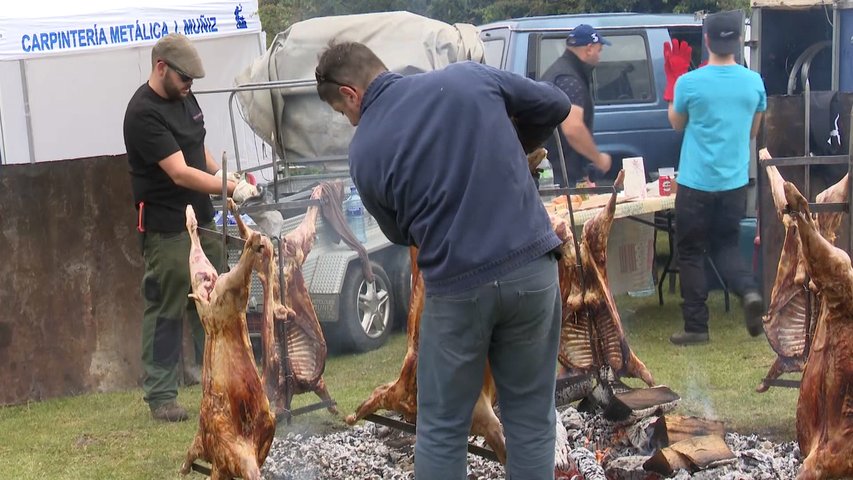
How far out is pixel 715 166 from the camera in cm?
715

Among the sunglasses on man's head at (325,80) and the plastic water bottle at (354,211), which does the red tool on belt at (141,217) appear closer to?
the plastic water bottle at (354,211)

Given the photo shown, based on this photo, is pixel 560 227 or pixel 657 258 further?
pixel 657 258

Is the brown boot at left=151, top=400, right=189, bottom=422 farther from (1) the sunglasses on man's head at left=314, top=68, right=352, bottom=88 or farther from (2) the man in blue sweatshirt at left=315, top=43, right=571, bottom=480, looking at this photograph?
(1) the sunglasses on man's head at left=314, top=68, right=352, bottom=88

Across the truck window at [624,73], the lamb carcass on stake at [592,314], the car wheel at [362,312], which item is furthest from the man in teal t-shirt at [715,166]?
the truck window at [624,73]

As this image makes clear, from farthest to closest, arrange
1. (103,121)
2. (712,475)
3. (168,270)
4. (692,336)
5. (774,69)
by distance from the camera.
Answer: (103,121) < (774,69) < (692,336) < (168,270) < (712,475)

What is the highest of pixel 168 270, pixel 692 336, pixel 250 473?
pixel 168 270

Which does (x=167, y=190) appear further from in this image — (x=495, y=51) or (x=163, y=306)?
(x=495, y=51)

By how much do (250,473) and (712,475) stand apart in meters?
1.84

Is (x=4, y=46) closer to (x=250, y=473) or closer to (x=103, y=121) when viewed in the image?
(x=103, y=121)

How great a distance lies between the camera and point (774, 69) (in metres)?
8.95

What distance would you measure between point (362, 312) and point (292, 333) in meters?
2.87

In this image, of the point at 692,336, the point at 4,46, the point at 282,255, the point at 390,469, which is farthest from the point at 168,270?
the point at 4,46

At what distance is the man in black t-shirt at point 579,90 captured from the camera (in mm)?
7367

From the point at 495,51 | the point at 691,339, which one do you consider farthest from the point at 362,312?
the point at 495,51
